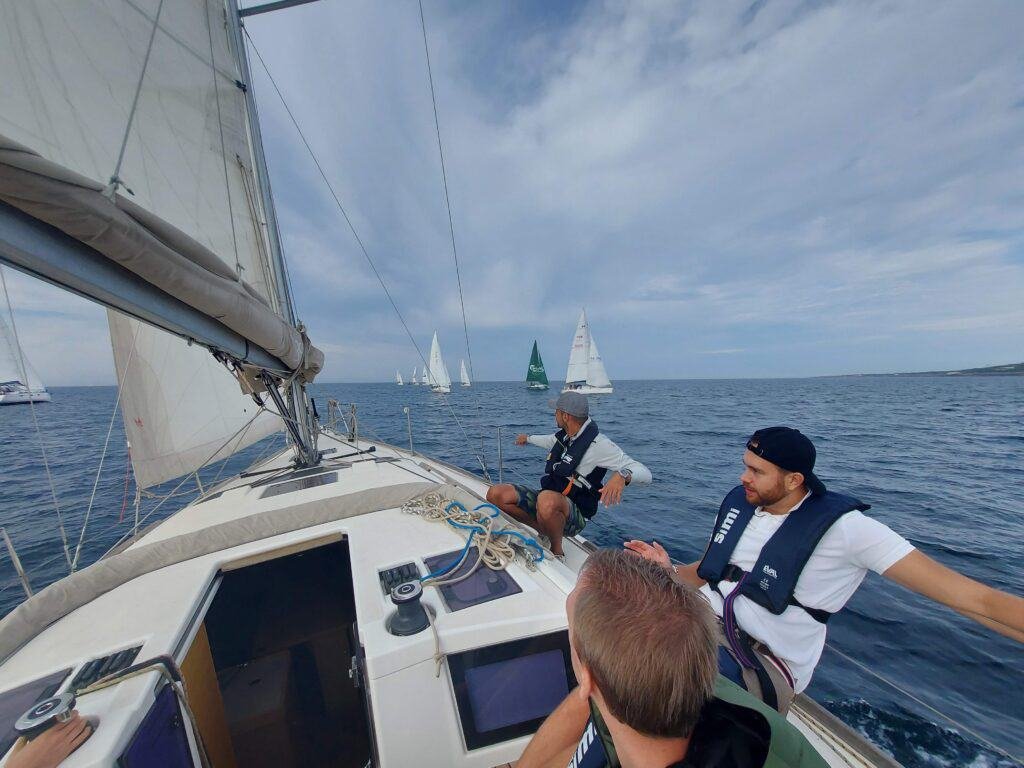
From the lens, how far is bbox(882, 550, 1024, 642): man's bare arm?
1071 mm

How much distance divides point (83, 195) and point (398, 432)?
Result: 628 inches

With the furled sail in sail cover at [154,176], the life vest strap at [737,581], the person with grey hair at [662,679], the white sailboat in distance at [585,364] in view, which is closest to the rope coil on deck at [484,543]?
the life vest strap at [737,581]

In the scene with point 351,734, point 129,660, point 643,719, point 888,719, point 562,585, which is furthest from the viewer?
point 888,719

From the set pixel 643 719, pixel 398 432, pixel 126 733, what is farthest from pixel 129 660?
pixel 398 432

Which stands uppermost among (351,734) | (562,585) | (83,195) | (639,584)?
(83,195)

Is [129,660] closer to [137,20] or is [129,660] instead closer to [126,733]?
[126,733]

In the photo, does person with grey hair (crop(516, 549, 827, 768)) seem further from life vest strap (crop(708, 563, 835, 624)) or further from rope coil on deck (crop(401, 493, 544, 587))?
rope coil on deck (crop(401, 493, 544, 587))

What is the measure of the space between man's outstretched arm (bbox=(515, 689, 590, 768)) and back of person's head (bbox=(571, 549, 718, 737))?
565 millimetres

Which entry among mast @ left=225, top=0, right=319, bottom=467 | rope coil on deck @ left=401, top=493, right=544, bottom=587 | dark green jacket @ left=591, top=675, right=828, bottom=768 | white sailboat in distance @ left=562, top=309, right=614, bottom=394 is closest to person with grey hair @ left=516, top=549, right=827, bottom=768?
dark green jacket @ left=591, top=675, right=828, bottom=768

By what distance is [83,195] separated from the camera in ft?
3.57

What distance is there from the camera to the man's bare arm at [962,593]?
107 centimetres

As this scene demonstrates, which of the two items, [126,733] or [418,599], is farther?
[418,599]

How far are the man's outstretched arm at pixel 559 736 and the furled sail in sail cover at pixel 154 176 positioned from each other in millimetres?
2024

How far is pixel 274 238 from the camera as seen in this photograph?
15.4 feet
